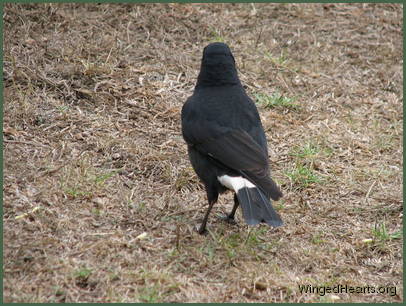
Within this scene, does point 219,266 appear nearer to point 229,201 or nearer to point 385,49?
point 229,201

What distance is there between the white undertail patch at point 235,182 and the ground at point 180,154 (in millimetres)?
459

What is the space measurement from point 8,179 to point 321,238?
2881 millimetres

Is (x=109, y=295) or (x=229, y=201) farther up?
(x=109, y=295)

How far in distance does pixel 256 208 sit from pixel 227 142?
2.32 ft

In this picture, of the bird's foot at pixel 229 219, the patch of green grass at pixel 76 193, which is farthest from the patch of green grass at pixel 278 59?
the patch of green grass at pixel 76 193

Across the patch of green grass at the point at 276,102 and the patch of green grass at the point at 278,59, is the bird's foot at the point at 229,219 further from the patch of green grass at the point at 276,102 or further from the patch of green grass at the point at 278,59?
the patch of green grass at the point at 278,59

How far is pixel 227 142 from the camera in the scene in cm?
578

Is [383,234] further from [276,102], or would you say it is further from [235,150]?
[276,102]

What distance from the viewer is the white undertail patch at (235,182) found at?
555cm

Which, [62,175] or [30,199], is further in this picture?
[62,175]

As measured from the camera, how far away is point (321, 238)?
5.93 metres

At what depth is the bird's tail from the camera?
17.4ft

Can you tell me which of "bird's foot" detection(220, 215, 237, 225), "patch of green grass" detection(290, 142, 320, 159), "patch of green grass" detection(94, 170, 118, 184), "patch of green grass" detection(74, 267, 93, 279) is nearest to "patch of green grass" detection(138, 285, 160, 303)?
"patch of green grass" detection(74, 267, 93, 279)

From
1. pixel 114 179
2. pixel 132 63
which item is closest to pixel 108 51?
pixel 132 63
